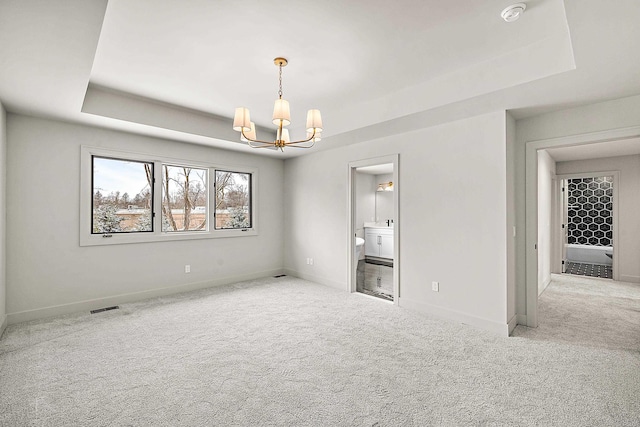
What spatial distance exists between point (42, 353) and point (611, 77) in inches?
210

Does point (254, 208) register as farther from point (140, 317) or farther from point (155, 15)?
point (155, 15)

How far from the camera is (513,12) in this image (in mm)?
2025

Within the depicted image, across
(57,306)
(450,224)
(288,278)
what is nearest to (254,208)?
(288,278)

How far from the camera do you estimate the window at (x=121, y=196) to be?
4.06m

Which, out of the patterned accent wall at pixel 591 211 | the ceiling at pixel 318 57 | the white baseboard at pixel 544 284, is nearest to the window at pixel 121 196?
the ceiling at pixel 318 57

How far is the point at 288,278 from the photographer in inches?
225

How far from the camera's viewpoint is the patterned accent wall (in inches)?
316

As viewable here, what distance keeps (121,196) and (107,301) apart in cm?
141

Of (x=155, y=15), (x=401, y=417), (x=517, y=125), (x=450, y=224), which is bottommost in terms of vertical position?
(x=401, y=417)

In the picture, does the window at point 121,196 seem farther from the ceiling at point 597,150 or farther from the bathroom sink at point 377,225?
the ceiling at point 597,150

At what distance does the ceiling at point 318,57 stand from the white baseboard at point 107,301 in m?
2.25

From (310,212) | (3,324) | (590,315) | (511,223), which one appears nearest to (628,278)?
(590,315)

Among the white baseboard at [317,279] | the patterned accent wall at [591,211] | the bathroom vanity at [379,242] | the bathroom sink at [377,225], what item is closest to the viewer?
the white baseboard at [317,279]

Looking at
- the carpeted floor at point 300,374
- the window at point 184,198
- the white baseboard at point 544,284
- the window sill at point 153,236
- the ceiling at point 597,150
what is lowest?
the carpeted floor at point 300,374
